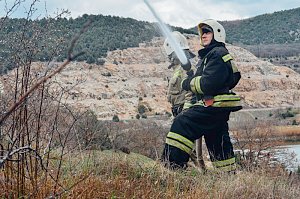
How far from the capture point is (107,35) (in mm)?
68125

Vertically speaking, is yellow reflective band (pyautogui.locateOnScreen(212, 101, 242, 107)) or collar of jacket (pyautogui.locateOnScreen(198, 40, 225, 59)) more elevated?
collar of jacket (pyautogui.locateOnScreen(198, 40, 225, 59))

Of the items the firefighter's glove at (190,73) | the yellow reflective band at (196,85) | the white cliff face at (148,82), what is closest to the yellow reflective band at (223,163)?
the yellow reflective band at (196,85)

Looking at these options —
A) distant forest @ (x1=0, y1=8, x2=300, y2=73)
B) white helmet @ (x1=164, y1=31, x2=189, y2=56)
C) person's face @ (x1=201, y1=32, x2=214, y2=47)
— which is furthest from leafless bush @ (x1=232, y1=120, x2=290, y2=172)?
distant forest @ (x1=0, y1=8, x2=300, y2=73)

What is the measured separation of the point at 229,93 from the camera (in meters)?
6.73

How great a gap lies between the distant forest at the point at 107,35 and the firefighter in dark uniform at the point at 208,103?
3.64 ft

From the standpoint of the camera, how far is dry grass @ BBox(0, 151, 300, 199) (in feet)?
16.5

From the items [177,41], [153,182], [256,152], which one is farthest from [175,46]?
[256,152]

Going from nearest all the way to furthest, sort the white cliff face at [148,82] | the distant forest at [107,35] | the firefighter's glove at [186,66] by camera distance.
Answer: the distant forest at [107,35], the firefighter's glove at [186,66], the white cliff face at [148,82]

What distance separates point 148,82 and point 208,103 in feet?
169

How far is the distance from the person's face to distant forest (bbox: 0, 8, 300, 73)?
37.2 inches

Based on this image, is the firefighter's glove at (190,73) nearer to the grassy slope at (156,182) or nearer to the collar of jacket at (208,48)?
the collar of jacket at (208,48)

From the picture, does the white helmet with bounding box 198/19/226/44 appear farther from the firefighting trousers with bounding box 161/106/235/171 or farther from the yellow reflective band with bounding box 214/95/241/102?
the firefighting trousers with bounding box 161/106/235/171

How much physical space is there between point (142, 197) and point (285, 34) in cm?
9807

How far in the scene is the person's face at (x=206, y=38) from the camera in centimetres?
690
